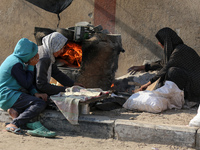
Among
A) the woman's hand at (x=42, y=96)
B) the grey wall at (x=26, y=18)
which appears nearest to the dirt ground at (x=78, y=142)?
the woman's hand at (x=42, y=96)

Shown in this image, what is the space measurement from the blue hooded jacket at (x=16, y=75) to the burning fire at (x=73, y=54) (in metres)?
2.07

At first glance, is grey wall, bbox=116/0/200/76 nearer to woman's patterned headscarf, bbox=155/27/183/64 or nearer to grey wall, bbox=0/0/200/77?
grey wall, bbox=0/0/200/77

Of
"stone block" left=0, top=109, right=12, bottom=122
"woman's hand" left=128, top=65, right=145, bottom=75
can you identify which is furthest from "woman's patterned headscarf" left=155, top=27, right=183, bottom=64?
"stone block" left=0, top=109, right=12, bottom=122

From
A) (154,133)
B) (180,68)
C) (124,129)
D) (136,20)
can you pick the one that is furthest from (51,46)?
(136,20)

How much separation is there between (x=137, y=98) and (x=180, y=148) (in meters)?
1.26

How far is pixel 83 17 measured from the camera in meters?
8.10

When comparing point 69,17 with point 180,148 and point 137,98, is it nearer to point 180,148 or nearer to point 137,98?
point 137,98

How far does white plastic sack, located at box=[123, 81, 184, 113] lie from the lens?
170 inches

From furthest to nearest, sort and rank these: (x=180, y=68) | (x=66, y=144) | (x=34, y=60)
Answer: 1. (x=180, y=68)
2. (x=34, y=60)
3. (x=66, y=144)

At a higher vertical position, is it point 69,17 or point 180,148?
point 69,17

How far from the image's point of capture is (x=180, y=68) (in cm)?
502

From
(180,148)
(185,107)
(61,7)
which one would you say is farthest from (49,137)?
(61,7)

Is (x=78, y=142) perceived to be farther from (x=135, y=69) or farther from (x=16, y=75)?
(x=135, y=69)

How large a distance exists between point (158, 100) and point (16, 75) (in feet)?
6.61
